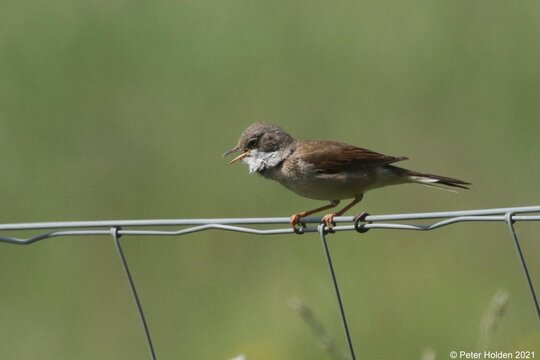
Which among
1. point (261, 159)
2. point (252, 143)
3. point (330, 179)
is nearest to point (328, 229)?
point (330, 179)

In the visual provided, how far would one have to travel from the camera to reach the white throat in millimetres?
7633

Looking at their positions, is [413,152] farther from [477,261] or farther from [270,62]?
[270,62]

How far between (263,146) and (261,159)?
0.10 metres

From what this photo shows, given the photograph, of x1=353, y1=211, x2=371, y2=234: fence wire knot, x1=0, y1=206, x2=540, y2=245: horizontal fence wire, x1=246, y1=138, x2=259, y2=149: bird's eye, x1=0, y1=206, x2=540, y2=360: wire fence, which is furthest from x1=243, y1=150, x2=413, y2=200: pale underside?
x1=353, y1=211, x2=371, y2=234: fence wire knot

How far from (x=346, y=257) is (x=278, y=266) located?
23.3 inches

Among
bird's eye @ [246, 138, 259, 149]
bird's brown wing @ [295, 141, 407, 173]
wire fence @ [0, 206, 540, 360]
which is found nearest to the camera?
wire fence @ [0, 206, 540, 360]

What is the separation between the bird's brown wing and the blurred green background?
4.82 feet

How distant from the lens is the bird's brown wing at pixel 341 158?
7.30 m

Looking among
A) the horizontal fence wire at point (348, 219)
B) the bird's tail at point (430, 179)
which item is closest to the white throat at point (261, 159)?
the bird's tail at point (430, 179)

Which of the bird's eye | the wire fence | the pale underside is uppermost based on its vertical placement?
the bird's eye

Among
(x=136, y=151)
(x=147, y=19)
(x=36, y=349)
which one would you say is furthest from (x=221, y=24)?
(x=36, y=349)

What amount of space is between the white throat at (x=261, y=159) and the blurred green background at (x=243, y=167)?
143 centimetres

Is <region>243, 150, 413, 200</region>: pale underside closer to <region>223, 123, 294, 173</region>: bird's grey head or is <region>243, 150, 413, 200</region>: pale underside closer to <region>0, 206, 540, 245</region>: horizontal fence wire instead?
<region>223, 123, 294, 173</region>: bird's grey head

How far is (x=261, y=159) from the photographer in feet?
25.3
